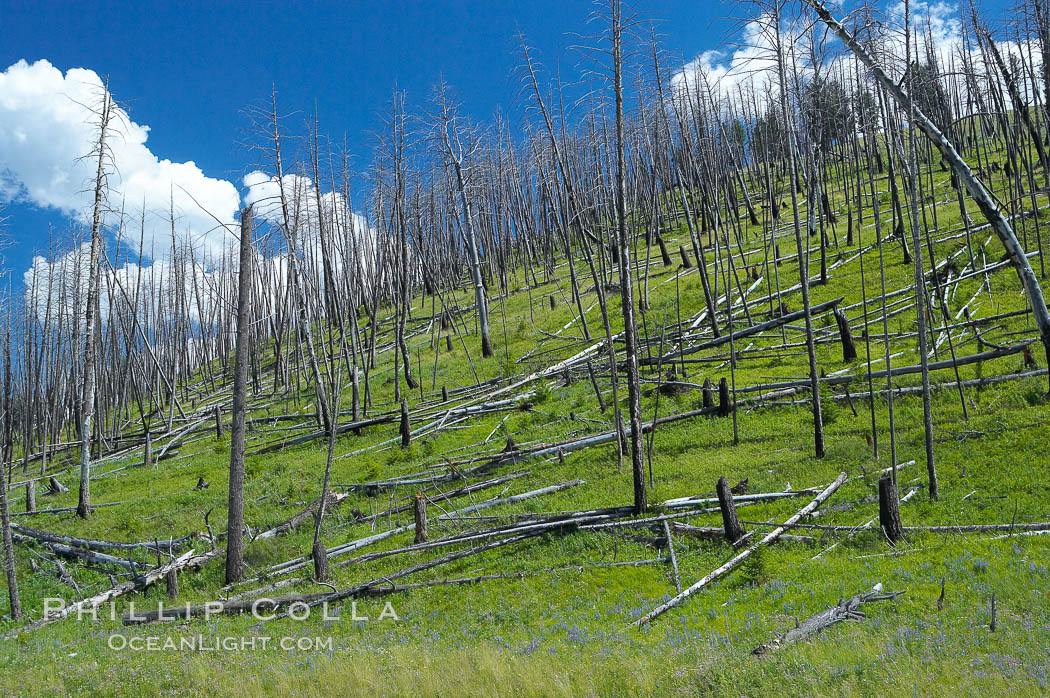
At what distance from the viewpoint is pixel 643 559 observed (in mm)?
10352

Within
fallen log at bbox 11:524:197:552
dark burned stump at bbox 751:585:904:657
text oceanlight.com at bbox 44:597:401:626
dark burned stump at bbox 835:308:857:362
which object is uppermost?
dark burned stump at bbox 835:308:857:362

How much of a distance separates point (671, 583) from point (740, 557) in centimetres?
114

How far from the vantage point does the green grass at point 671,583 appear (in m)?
5.95

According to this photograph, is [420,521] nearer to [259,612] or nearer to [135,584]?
[259,612]

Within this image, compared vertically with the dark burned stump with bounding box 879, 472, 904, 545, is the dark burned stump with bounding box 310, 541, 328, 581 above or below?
below

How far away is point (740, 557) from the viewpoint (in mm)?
9242

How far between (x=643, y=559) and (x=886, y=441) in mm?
6316

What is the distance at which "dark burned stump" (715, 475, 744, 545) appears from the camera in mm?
9734

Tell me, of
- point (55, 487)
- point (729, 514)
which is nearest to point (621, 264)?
point (729, 514)

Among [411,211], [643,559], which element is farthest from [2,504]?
[411,211]

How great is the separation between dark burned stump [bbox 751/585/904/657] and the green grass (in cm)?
15

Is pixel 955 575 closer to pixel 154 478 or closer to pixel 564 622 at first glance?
pixel 564 622

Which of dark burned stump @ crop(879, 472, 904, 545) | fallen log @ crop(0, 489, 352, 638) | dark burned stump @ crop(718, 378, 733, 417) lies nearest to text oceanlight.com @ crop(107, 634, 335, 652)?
fallen log @ crop(0, 489, 352, 638)

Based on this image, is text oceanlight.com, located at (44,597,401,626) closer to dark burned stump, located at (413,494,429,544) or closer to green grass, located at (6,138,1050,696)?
green grass, located at (6,138,1050,696)
